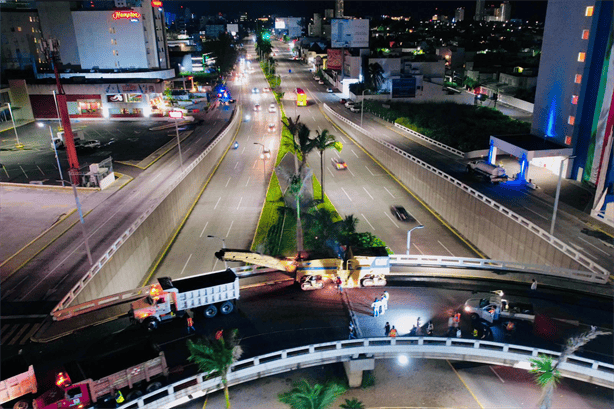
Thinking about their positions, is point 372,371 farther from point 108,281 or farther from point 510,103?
point 510,103

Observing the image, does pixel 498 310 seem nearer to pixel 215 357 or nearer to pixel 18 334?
pixel 215 357

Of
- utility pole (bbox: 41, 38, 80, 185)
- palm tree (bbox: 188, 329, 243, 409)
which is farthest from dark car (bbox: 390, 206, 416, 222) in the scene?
utility pole (bbox: 41, 38, 80, 185)

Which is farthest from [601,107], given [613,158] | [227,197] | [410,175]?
[227,197]

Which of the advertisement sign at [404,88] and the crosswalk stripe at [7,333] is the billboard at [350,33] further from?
the crosswalk stripe at [7,333]

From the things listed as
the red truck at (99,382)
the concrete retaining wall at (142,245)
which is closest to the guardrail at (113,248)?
the concrete retaining wall at (142,245)

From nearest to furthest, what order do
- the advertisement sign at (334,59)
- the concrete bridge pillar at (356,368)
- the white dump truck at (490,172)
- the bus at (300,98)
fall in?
1. the concrete bridge pillar at (356,368)
2. the white dump truck at (490,172)
3. the bus at (300,98)
4. the advertisement sign at (334,59)
